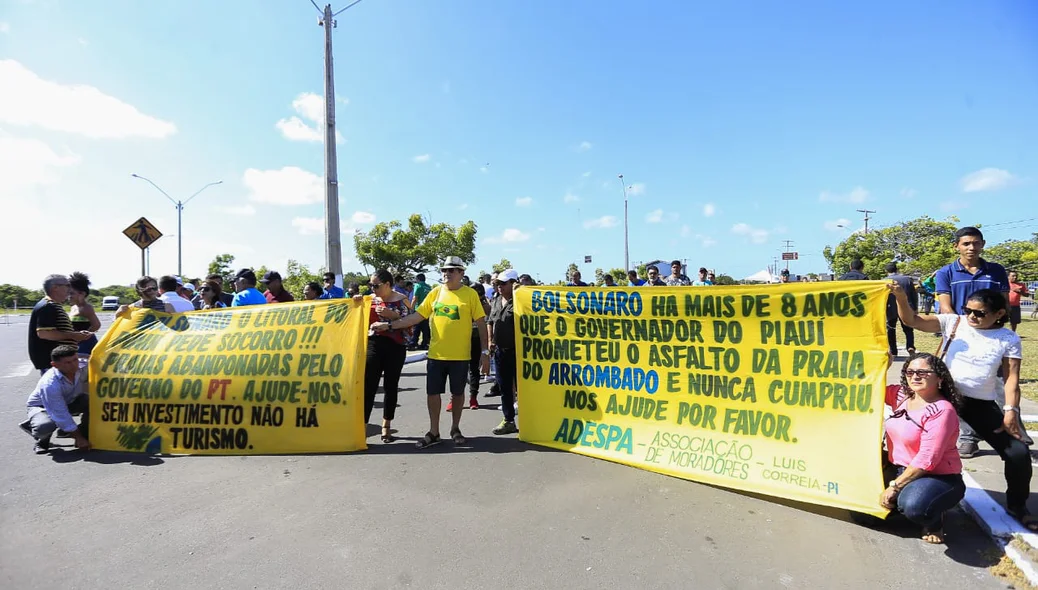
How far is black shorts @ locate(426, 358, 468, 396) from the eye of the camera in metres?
5.00

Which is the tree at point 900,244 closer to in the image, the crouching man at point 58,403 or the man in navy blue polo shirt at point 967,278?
the man in navy blue polo shirt at point 967,278

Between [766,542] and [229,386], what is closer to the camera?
[766,542]

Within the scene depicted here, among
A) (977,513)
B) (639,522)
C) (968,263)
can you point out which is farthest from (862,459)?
(968,263)

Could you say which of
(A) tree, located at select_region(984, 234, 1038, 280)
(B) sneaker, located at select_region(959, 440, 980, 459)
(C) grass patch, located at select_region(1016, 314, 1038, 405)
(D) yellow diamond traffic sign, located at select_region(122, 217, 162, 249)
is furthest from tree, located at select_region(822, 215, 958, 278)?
(D) yellow diamond traffic sign, located at select_region(122, 217, 162, 249)

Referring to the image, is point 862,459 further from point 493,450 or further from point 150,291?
point 150,291

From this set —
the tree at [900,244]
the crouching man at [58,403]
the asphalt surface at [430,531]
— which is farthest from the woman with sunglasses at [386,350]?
the tree at [900,244]

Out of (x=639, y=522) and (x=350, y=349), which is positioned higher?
(x=350, y=349)

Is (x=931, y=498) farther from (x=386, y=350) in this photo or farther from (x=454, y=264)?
(x=386, y=350)

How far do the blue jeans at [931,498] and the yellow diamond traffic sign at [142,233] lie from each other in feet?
46.9

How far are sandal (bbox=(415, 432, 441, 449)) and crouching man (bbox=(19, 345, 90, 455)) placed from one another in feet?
10.7

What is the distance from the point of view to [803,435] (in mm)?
3766

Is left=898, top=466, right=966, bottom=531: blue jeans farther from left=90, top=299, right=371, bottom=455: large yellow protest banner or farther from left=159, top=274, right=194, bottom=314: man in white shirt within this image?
left=159, top=274, right=194, bottom=314: man in white shirt

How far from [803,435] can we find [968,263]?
7.06 feet

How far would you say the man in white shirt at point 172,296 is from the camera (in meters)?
6.15
